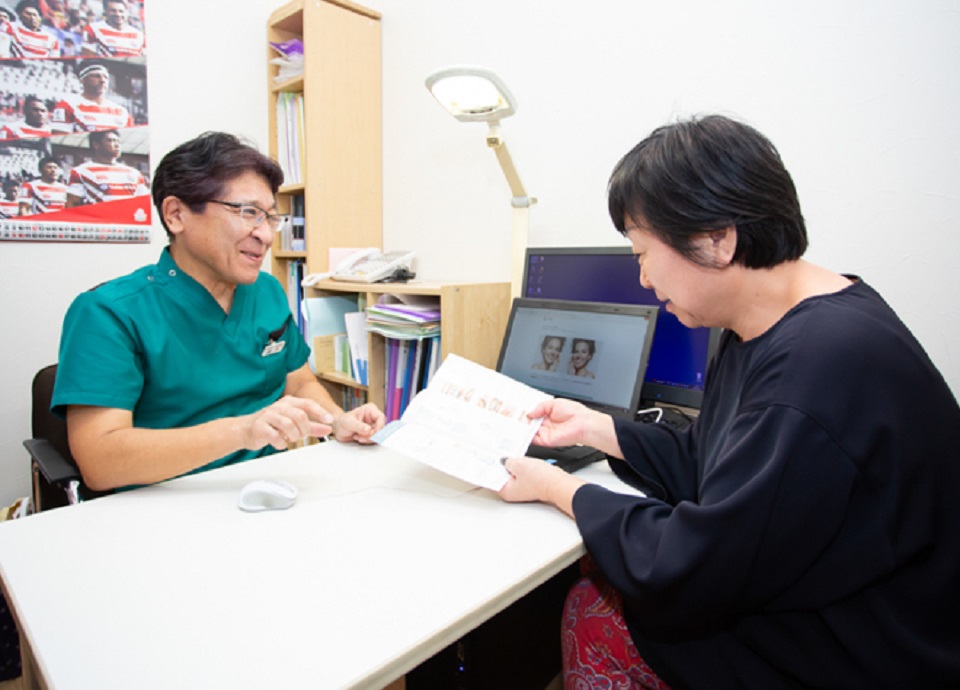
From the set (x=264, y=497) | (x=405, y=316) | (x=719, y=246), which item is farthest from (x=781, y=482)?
(x=405, y=316)

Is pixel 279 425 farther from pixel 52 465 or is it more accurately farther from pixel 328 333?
pixel 328 333

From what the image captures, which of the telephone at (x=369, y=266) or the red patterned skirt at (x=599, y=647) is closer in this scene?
the red patterned skirt at (x=599, y=647)

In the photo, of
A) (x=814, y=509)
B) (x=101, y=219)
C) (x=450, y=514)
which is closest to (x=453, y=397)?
(x=450, y=514)

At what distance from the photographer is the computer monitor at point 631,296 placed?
4.56 ft

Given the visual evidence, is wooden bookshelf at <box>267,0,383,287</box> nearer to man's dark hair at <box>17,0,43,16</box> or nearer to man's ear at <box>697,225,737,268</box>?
man's dark hair at <box>17,0,43,16</box>

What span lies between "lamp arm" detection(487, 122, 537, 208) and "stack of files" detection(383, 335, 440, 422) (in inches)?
18.9

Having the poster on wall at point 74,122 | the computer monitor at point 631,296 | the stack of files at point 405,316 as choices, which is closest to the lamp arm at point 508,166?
the computer monitor at point 631,296

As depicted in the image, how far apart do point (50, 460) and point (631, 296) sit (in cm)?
136

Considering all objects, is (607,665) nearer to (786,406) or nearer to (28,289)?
(786,406)

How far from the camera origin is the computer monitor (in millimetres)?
1389

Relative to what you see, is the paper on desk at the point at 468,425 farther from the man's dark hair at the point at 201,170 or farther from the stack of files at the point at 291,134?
the stack of files at the point at 291,134

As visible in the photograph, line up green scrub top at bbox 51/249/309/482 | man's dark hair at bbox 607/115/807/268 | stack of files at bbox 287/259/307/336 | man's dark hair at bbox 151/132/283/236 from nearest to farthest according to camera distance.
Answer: man's dark hair at bbox 607/115/807/268
green scrub top at bbox 51/249/309/482
man's dark hair at bbox 151/132/283/236
stack of files at bbox 287/259/307/336

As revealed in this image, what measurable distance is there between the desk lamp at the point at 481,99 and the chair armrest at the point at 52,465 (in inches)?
46.6

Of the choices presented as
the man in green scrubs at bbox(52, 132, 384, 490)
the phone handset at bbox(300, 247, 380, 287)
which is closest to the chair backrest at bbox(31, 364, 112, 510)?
the man in green scrubs at bbox(52, 132, 384, 490)
